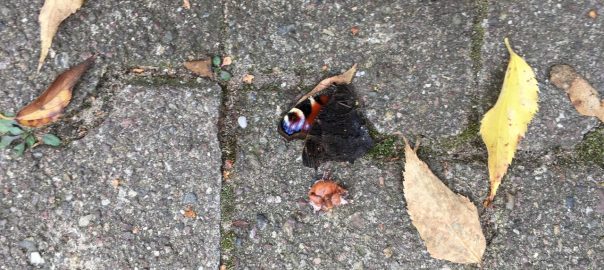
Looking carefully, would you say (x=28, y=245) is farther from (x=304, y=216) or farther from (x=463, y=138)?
(x=463, y=138)

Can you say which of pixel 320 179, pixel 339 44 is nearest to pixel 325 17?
pixel 339 44

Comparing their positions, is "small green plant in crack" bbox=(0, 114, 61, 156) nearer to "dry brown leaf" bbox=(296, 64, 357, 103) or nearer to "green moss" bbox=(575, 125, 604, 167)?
"dry brown leaf" bbox=(296, 64, 357, 103)

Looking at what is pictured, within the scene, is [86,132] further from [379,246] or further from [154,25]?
[379,246]

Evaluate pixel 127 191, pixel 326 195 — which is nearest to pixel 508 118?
pixel 326 195

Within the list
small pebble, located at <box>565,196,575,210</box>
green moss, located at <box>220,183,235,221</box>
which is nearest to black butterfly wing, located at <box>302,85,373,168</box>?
green moss, located at <box>220,183,235,221</box>

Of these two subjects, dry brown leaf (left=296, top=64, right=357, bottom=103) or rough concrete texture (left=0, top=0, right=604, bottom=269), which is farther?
dry brown leaf (left=296, top=64, right=357, bottom=103)

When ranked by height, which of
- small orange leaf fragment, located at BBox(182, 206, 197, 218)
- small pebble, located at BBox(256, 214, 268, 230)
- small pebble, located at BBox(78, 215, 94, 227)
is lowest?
small pebble, located at BBox(256, 214, 268, 230)
